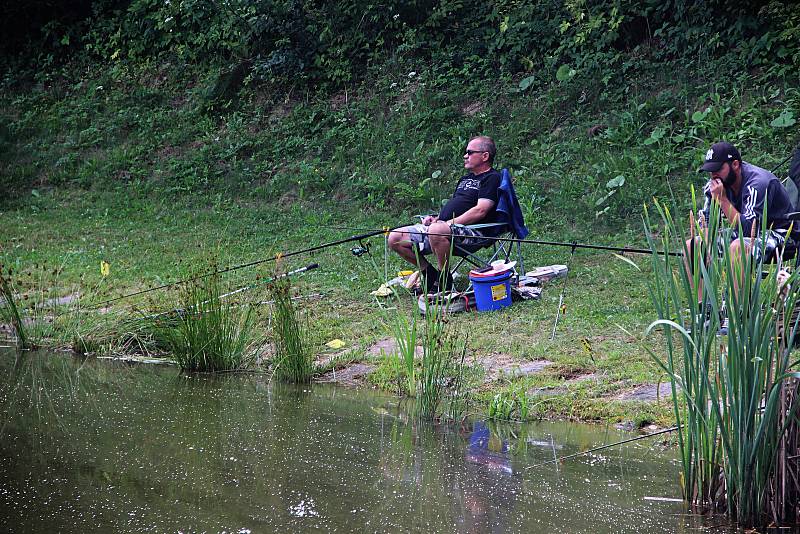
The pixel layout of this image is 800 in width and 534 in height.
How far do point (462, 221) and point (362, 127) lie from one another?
496 cm

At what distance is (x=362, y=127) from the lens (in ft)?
37.2

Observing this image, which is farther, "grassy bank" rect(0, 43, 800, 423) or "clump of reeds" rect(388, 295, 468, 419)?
"grassy bank" rect(0, 43, 800, 423)

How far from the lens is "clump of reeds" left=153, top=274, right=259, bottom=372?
5.04m

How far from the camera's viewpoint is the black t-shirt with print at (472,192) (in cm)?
670

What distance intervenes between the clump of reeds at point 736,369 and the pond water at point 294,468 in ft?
0.73

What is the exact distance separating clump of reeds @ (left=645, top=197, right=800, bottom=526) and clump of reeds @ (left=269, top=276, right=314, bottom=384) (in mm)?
2315

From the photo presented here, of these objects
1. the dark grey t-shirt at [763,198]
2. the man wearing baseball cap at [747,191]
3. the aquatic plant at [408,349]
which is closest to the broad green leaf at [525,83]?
the man wearing baseball cap at [747,191]

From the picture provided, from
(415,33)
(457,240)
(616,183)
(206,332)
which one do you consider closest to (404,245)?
(457,240)

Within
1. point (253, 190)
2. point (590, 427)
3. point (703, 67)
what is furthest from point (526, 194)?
point (590, 427)

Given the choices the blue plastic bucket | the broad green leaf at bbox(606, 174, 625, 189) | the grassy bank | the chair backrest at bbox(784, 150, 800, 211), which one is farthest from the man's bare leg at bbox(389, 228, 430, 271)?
the broad green leaf at bbox(606, 174, 625, 189)

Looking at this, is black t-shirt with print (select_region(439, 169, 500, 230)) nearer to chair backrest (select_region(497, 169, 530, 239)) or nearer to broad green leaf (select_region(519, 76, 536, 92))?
chair backrest (select_region(497, 169, 530, 239))

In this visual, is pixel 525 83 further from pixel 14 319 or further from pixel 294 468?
pixel 294 468

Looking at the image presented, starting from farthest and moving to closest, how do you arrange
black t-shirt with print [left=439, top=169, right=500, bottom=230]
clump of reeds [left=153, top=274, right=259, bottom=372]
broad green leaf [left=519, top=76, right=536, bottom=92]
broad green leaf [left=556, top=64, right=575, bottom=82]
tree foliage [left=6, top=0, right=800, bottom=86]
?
broad green leaf [left=519, top=76, right=536, bottom=92], broad green leaf [left=556, top=64, right=575, bottom=82], tree foliage [left=6, top=0, right=800, bottom=86], black t-shirt with print [left=439, top=169, right=500, bottom=230], clump of reeds [left=153, top=274, right=259, bottom=372]

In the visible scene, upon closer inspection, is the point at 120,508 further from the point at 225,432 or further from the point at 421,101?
the point at 421,101
